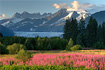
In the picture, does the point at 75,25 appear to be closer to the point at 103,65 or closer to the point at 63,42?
the point at 63,42

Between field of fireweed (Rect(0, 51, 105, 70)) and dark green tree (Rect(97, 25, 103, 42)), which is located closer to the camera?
field of fireweed (Rect(0, 51, 105, 70))

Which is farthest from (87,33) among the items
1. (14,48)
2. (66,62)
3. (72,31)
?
(66,62)

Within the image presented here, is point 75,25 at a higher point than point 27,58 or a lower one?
higher

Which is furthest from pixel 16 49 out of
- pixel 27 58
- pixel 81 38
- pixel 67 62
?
pixel 81 38

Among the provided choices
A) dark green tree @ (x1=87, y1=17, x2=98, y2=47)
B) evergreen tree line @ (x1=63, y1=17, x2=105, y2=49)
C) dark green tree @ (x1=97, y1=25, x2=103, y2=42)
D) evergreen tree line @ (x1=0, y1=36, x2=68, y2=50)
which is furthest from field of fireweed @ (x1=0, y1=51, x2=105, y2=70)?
dark green tree @ (x1=87, y1=17, x2=98, y2=47)

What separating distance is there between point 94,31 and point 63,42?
2295 cm

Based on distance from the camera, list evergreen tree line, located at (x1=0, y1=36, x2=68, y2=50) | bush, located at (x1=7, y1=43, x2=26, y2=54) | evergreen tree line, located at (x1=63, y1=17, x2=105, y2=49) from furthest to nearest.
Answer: evergreen tree line, located at (x1=63, y1=17, x2=105, y2=49), evergreen tree line, located at (x1=0, y1=36, x2=68, y2=50), bush, located at (x1=7, y1=43, x2=26, y2=54)

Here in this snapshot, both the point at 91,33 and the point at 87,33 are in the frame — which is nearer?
the point at 91,33

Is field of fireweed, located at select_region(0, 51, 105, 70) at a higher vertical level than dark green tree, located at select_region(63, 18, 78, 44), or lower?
lower

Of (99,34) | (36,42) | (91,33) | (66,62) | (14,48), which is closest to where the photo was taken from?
(66,62)

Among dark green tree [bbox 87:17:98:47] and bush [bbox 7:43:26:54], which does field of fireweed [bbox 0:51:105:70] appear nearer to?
bush [bbox 7:43:26:54]

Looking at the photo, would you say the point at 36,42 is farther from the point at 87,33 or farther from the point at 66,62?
the point at 66,62

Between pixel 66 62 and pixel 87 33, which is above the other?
pixel 87 33

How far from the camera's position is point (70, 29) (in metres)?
71.2
